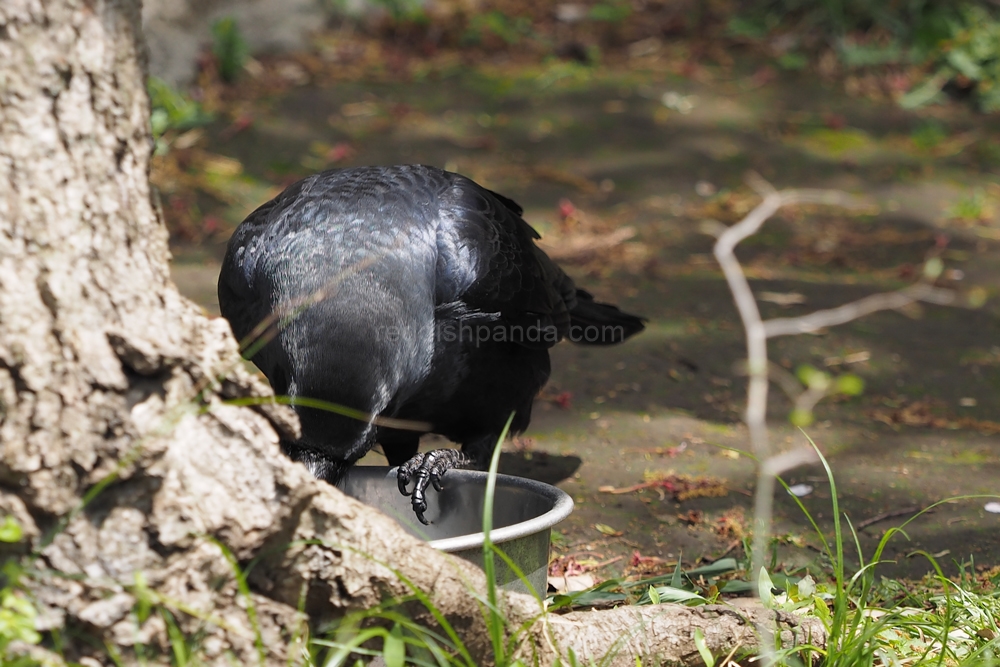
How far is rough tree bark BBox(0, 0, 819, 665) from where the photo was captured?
163 cm

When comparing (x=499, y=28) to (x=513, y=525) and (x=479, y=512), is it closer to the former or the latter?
(x=479, y=512)

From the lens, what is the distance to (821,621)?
7.61ft

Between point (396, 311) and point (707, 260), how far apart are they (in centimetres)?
390

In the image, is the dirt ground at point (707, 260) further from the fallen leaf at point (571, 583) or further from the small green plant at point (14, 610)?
the small green plant at point (14, 610)

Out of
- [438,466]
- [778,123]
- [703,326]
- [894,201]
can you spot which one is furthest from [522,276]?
[778,123]

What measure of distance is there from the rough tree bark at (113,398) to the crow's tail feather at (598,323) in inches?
96.4

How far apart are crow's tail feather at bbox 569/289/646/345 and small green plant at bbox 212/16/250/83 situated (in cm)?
487

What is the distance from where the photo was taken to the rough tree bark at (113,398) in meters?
1.63

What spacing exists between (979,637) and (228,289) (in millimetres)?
2295

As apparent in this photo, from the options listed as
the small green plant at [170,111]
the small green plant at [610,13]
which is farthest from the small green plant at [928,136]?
the small green plant at [170,111]

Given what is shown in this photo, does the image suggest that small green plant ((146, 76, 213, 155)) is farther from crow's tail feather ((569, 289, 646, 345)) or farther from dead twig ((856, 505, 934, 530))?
dead twig ((856, 505, 934, 530))

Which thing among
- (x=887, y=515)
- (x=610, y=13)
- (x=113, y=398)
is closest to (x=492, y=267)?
(x=887, y=515)

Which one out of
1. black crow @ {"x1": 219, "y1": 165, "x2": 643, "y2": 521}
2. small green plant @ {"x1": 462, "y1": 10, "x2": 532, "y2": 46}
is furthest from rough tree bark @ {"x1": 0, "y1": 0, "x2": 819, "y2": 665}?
small green plant @ {"x1": 462, "y1": 10, "x2": 532, "y2": 46}

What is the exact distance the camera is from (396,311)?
9.43ft
